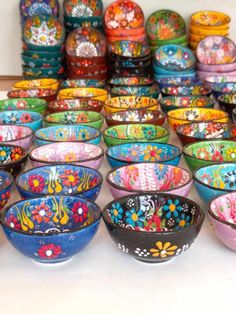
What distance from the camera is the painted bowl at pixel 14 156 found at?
1.37m

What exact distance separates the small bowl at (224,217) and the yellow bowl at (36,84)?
4.48 feet

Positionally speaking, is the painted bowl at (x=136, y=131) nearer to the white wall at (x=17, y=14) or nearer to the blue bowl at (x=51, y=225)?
the blue bowl at (x=51, y=225)

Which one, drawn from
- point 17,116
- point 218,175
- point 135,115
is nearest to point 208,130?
point 135,115

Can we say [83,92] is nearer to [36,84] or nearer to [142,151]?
[36,84]

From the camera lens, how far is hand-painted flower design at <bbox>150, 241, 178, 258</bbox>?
38.9 inches

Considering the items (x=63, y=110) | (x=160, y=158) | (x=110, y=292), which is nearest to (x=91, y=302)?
(x=110, y=292)

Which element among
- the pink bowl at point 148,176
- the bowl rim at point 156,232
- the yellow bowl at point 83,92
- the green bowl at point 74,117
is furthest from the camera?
the yellow bowl at point 83,92

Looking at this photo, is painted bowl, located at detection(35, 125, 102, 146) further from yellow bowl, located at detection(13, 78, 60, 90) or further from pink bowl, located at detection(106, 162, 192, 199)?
yellow bowl, located at detection(13, 78, 60, 90)

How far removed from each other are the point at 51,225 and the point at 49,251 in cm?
22

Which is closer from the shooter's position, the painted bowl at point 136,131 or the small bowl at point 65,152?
the small bowl at point 65,152

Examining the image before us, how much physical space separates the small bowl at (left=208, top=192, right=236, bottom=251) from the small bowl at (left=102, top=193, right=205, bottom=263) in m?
0.03

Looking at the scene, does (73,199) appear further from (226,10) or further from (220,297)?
(226,10)

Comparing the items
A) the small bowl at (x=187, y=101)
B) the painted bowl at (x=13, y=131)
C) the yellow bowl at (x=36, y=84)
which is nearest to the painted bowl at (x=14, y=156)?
the painted bowl at (x=13, y=131)

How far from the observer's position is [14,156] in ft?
4.96
